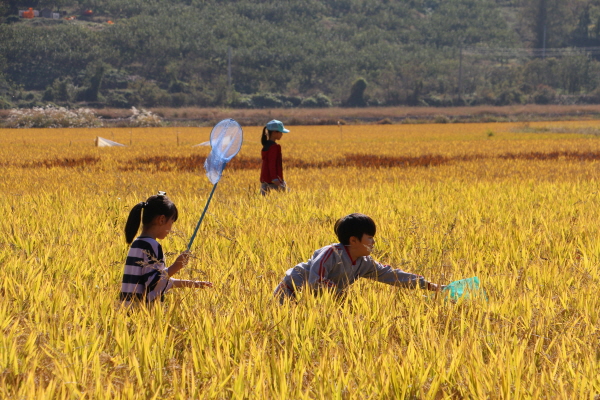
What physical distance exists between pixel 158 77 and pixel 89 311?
9511cm

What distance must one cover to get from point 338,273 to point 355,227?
0.31 metres

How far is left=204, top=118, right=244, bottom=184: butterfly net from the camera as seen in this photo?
3.84 meters

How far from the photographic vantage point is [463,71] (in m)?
94.4

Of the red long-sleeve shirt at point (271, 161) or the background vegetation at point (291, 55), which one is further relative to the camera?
the background vegetation at point (291, 55)

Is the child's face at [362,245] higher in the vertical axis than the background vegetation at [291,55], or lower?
lower

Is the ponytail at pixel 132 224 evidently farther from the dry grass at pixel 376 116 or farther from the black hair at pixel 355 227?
the dry grass at pixel 376 116

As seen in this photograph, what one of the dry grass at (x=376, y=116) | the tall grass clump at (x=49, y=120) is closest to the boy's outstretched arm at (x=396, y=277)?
the tall grass clump at (x=49, y=120)

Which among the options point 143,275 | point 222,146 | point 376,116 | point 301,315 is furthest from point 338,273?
point 376,116

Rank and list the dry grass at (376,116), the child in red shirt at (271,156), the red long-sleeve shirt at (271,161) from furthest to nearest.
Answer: the dry grass at (376,116)
the red long-sleeve shirt at (271,161)
the child in red shirt at (271,156)

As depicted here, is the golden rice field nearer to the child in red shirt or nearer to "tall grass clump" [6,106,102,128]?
the child in red shirt

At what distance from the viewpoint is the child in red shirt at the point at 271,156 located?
23.2 feet

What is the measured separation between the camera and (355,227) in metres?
3.19

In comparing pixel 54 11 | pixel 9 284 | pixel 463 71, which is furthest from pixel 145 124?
pixel 54 11

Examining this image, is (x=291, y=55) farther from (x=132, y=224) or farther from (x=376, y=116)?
(x=132, y=224)
